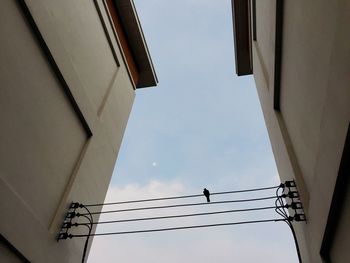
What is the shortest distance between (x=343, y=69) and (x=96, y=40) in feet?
19.3

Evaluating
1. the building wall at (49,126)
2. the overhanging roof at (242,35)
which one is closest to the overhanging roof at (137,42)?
the building wall at (49,126)

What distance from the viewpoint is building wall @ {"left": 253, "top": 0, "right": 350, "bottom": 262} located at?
8.48 ft

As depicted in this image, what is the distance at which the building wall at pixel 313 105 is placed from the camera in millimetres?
2586

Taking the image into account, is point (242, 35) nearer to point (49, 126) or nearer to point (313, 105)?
point (313, 105)

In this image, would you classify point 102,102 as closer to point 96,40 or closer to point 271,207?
point 96,40

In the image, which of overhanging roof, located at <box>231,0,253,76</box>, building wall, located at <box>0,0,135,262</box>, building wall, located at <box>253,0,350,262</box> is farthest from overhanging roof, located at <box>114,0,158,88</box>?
building wall, located at <box>253,0,350,262</box>

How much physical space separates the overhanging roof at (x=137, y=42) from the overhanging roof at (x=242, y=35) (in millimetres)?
2856

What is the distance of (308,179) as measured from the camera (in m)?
4.04

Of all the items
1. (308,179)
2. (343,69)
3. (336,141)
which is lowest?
(336,141)

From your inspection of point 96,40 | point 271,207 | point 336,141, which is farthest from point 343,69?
point 96,40

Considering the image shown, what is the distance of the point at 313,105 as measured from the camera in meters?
3.64

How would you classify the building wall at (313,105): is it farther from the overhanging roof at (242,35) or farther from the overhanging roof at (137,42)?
the overhanging roof at (137,42)

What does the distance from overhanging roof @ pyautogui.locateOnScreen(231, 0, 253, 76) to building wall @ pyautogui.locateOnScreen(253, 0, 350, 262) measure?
2.70 metres

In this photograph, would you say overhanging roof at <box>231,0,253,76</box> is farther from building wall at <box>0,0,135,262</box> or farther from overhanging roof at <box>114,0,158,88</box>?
building wall at <box>0,0,135,262</box>
